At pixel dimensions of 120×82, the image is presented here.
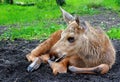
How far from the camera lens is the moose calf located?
8695mm

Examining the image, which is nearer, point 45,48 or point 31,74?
point 31,74

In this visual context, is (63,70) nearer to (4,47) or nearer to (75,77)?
(75,77)

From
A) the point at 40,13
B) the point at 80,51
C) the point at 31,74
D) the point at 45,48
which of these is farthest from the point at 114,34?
the point at 40,13

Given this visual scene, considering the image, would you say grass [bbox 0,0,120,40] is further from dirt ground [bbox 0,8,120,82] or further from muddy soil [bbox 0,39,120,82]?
muddy soil [bbox 0,39,120,82]

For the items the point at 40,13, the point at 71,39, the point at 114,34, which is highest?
the point at 71,39

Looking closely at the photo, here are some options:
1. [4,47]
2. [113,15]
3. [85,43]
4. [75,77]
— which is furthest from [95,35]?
[113,15]

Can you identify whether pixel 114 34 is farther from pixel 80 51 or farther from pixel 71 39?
pixel 71 39

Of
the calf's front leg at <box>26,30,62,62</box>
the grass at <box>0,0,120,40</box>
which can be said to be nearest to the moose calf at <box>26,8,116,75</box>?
the calf's front leg at <box>26,30,62,62</box>

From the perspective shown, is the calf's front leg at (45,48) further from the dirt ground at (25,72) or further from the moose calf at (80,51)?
the moose calf at (80,51)

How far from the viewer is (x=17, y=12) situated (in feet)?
76.8

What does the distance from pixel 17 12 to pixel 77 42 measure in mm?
15058

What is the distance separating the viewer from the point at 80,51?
8.80 metres

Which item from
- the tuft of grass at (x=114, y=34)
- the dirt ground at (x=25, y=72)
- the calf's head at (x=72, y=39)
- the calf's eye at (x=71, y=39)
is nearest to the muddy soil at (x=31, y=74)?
the dirt ground at (x=25, y=72)

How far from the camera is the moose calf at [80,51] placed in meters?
8.70
